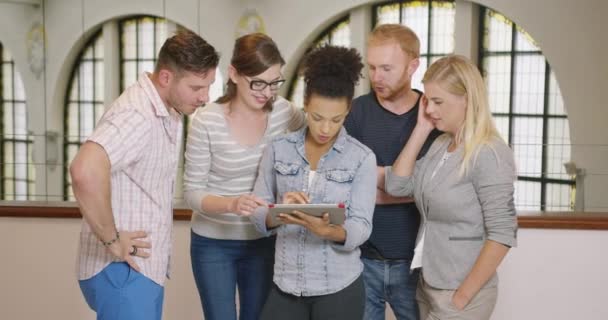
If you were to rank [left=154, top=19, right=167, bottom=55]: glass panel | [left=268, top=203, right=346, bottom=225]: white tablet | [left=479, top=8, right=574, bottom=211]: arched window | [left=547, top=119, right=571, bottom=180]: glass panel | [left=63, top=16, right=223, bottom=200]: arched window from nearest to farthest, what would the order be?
1. [left=268, top=203, right=346, bottom=225]: white tablet
2. [left=547, top=119, right=571, bottom=180]: glass panel
3. [left=479, top=8, right=574, bottom=211]: arched window
4. [left=154, top=19, right=167, bottom=55]: glass panel
5. [left=63, top=16, right=223, bottom=200]: arched window

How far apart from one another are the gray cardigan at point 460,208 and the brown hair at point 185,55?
0.72 meters

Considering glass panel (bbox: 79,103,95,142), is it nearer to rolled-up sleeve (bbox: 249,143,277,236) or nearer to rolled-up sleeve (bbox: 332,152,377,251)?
rolled-up sleeve (bbox: 249,143,277,236)

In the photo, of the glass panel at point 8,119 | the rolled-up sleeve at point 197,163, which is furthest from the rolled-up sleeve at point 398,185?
the glass panel at point 8,119

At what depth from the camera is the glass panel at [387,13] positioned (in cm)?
1070

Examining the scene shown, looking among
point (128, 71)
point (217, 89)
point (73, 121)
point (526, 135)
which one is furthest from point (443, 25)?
point (73, 121)

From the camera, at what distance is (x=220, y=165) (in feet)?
7.98

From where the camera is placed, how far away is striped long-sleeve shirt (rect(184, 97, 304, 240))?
2.42 meters

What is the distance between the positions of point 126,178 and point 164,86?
0.88 feet

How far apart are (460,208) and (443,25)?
8.98m

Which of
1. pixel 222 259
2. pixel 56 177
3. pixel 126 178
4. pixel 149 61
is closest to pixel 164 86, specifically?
pixel 126 178

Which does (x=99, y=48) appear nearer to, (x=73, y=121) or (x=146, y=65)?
(x=146, y=65)

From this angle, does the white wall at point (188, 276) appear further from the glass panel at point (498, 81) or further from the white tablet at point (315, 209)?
the glass panel at point (498, 81)

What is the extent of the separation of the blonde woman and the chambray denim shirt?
20 cm

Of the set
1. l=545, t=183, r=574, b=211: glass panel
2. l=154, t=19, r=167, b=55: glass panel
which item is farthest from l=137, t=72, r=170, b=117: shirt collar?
l=154, t=19, r=167, b=55: glass panel
